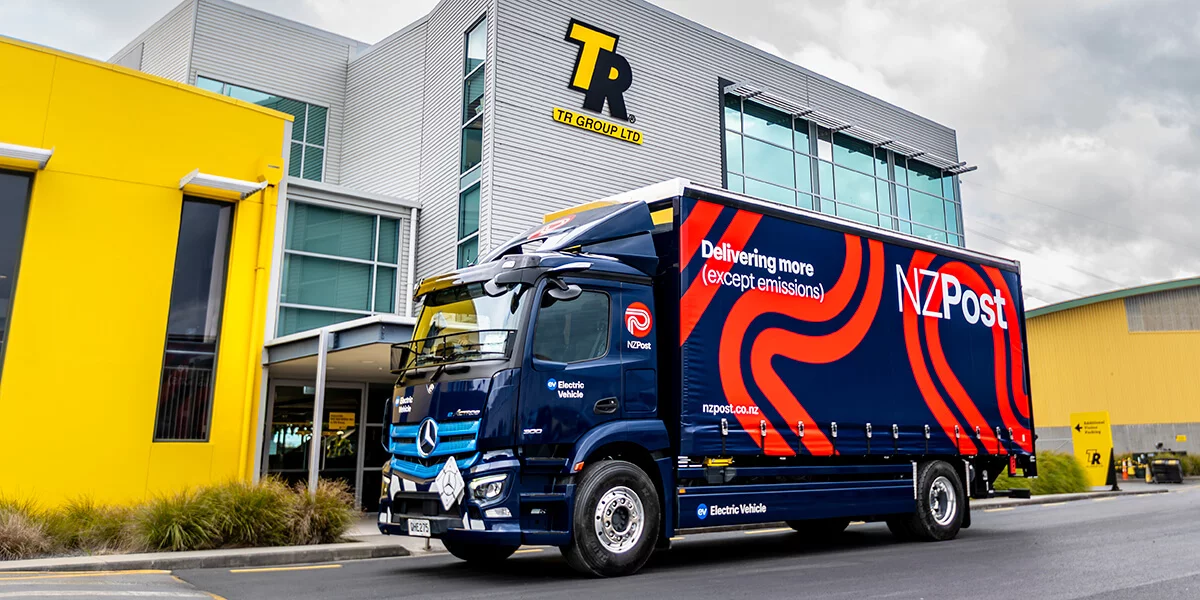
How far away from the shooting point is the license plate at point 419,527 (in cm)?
798

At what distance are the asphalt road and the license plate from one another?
0.43 metres

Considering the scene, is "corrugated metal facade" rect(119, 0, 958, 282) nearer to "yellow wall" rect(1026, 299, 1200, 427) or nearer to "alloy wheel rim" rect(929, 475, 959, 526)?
"alloy wheel rim" rect(929, 475, 959, 526)

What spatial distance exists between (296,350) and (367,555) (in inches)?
184

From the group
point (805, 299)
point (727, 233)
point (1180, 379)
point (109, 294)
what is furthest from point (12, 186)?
point (1180, 379)

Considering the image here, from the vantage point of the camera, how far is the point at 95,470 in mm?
12820

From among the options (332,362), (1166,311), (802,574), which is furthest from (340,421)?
(1166,311)

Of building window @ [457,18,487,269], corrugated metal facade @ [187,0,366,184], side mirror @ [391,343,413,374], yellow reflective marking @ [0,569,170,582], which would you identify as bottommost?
yellow reflective marking @ [0,569,170,582]

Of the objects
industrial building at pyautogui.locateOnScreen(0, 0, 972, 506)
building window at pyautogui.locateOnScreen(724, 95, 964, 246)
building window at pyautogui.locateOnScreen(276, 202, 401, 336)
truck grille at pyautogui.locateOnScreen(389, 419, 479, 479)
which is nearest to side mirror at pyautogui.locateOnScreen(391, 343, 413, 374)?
truck grille at pyautogui.locateOnScreen(389, 419, 479, 479)

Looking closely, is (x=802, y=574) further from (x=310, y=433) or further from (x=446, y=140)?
(x=446, y=140)

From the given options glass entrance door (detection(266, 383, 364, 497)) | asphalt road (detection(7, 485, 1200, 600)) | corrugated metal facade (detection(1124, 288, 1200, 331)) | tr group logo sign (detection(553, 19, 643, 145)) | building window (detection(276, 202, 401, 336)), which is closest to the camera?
asphalt road (detection(7, 485, 1200, 600))

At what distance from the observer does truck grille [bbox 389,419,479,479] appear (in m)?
7.82

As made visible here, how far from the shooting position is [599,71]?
66.0 ft

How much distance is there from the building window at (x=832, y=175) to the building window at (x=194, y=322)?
1265 centimetres

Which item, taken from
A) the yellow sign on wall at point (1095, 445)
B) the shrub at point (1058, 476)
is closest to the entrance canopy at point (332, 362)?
the shrub at point (1058, 476)
